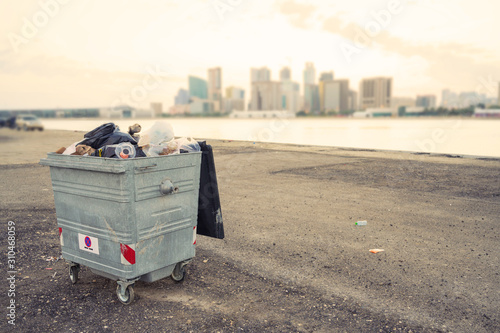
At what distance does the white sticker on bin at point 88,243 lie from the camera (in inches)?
144

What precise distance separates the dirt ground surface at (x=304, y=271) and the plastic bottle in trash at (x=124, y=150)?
4.54ft

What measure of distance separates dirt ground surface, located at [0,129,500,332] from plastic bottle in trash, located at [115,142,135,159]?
1.38m

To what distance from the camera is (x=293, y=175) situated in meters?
11.1

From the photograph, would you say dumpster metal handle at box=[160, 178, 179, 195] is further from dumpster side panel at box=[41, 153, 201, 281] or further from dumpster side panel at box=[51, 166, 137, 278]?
dumpster side panel at box=[51, 166, 137, 278]

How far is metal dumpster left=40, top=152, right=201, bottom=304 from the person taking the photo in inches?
133

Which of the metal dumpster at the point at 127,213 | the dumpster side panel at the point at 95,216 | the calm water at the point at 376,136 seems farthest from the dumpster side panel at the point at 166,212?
the calm water at the point at 376,136

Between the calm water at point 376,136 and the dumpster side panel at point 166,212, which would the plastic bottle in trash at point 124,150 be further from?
the calm water at point 376,136

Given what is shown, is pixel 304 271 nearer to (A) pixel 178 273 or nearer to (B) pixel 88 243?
(A) pixel 178 273

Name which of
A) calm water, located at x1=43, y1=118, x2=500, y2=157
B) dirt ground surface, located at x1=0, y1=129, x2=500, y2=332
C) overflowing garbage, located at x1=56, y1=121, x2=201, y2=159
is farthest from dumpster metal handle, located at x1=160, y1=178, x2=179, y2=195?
calm water, located at x1=43, y1=118, x2=500, y2=157

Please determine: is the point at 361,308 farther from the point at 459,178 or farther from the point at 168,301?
the point at 459,178

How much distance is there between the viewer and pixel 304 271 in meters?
4.44

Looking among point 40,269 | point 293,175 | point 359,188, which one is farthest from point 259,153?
point 40,269

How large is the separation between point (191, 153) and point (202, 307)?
144cm

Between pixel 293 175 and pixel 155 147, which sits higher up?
pixel 155 147
